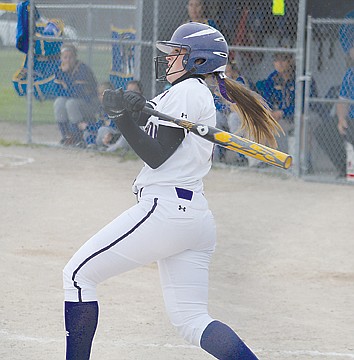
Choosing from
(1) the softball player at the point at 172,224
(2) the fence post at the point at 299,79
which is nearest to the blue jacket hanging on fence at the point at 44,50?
(2) the fence post at the point at 299,79

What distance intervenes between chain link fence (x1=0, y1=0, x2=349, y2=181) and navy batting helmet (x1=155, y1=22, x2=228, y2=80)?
20.1 feet

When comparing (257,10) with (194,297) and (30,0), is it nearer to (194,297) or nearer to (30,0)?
(30,0)

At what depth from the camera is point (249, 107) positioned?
4.10 metres

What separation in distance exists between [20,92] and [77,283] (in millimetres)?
9600

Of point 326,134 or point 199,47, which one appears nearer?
point 199,47

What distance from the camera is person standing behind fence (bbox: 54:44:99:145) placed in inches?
476

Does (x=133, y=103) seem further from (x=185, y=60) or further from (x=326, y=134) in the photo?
(x=326, y=134)

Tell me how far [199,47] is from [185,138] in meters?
0.41

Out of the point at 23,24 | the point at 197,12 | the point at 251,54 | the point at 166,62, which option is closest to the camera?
the point at 166,62

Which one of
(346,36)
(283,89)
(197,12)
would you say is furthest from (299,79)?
(197,12)

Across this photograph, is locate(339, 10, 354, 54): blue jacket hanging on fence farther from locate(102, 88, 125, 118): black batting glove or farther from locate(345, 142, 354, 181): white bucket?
locate(102, 88, 125, 118): black batting glove

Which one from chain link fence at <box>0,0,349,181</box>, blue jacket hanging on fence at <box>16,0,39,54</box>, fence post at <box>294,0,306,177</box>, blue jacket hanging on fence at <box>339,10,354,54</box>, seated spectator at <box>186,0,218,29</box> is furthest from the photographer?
blue jacket hanging on fence at <box>16,0,39,54</box>

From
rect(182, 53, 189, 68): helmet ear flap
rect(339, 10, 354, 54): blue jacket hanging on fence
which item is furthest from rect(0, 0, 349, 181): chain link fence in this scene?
rect(182, 53, 189, 68): helmet ear flap

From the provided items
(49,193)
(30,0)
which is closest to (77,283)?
(49,193)
